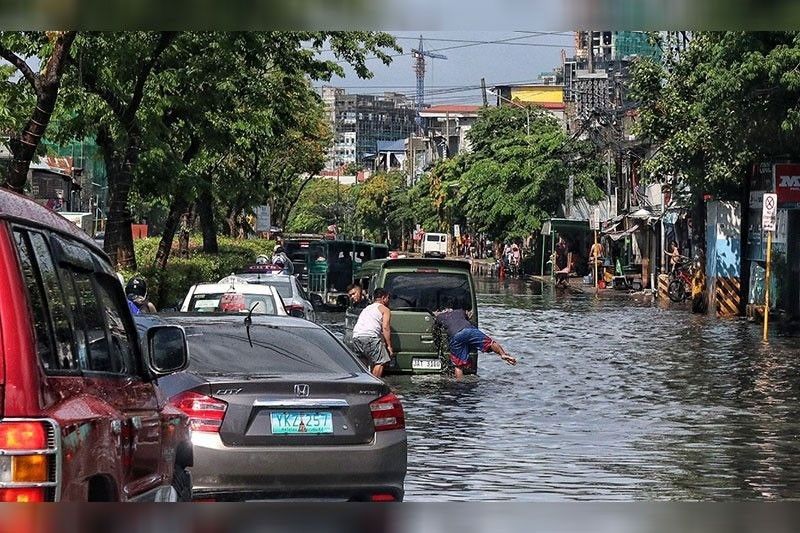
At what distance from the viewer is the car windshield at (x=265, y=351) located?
10.8m

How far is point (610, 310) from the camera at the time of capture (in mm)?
44688

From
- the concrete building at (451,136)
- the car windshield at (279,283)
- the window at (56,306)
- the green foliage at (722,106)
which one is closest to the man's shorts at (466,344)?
the car windshield at (279,283)

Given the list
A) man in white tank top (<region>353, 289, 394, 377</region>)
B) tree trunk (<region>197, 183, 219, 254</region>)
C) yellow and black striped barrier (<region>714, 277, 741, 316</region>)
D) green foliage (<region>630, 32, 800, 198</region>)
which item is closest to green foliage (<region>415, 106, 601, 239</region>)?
tree trunk (<region>197, 183, 219, 254</region>)

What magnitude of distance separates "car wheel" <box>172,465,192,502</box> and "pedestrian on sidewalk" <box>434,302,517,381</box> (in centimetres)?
1360

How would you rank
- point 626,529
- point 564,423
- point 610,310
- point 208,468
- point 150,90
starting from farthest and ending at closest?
point 610,310, point 150,90, point 564,423, point 208,468, point 626,529

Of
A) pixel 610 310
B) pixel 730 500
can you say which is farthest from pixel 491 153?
pixel 730 500

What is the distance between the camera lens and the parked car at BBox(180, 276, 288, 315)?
19844 mm

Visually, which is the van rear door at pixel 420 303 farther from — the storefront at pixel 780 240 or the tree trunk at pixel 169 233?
the storefront at pixel 780 240

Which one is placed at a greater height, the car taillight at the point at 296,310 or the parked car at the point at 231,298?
the parked car at the point at 231,298

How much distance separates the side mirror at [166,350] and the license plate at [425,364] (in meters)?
15.8

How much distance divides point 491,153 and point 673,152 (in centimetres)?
5755

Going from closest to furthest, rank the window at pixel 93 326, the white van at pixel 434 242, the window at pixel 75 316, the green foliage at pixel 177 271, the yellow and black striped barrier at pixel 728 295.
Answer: the window at pixel 75 316 < the window at pixel 93 326 < the green foliage at pixel 177 271 < the yellow and black striped barrier at pixel 728 295 < the white van at pixel 434 242

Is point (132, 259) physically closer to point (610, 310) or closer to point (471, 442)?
point (471, 442)

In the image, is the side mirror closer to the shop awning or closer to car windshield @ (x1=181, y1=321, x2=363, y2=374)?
car windshield @ (x1=181, y1=321, x2=363, y2=374)
